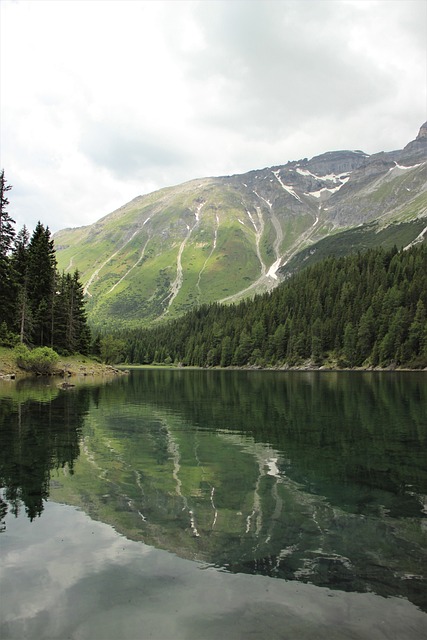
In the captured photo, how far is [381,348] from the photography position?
152m

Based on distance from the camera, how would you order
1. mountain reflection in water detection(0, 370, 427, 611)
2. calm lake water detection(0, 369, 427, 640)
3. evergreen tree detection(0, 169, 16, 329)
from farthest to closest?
evergreen tree detection(0, 169, 16, 329) → mountain reflection in water detection(0, 370, 427, 611) → calm lake water detection(0, 369, 427, 640)

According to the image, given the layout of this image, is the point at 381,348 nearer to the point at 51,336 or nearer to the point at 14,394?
the point at 51,336

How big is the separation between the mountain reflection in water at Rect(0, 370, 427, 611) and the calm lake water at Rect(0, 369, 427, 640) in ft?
0.25

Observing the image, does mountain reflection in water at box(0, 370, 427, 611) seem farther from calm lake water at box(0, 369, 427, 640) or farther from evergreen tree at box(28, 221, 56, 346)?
evergreen tree at box(28, 221, 56, 346)

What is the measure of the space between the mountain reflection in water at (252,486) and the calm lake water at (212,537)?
0.25ft

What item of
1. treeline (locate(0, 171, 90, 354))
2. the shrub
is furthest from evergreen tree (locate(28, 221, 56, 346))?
the shrub

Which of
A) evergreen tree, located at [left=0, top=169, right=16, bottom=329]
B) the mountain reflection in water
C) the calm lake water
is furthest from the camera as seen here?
evergreen tree, located at [left=0, top=169, right=16, bottom=329]

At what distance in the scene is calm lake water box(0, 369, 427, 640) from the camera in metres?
8.43

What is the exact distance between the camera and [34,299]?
91.6 meters

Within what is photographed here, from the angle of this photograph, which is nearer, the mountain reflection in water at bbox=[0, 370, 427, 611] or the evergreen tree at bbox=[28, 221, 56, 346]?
the mountain reflection in water at bbox=[0, 370, 427, 611]

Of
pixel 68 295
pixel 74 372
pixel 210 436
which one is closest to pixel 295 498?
pixel 210 436

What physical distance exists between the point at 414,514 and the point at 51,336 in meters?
87.7

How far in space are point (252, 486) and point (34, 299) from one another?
84450mm

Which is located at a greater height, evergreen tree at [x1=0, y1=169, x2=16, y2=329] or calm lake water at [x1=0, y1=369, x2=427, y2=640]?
evergreen tree at [x1=0, y1=169, x2=16, y2=329]
